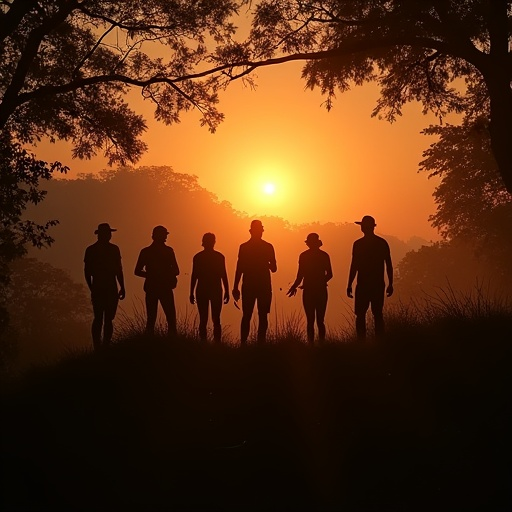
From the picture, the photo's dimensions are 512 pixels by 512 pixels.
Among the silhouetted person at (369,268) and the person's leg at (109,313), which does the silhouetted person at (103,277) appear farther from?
the silhouetted person at (369,268)

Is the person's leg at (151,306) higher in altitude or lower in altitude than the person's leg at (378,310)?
higher

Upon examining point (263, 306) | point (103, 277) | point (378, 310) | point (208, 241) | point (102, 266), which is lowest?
point (378, 310)

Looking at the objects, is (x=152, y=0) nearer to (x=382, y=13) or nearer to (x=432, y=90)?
(x=382, y=13)

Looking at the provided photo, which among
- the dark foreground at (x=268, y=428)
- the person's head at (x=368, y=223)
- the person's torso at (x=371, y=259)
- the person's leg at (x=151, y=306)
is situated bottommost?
the dark foreground at (x=268, y=428)

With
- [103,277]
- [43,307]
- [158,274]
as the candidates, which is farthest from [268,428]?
[43,307]

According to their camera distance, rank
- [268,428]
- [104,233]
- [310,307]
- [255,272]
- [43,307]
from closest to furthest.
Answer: [268,428], [104,233], [255,272], [310,307], [43,307]

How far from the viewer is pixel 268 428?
7.64 m

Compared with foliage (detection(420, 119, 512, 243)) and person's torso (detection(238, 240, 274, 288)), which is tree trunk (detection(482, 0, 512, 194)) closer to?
person's torso (detection(238, 240, 274, 288))

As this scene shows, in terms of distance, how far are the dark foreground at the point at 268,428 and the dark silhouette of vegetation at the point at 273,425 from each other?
0.8 inches

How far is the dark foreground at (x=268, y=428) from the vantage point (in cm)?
644

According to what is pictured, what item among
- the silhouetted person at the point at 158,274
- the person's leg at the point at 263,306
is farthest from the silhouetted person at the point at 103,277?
the person's leg at the point at 263,306

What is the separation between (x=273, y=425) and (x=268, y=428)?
9cm

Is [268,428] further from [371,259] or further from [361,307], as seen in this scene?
[371,259]

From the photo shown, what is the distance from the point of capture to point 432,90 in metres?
16.1
